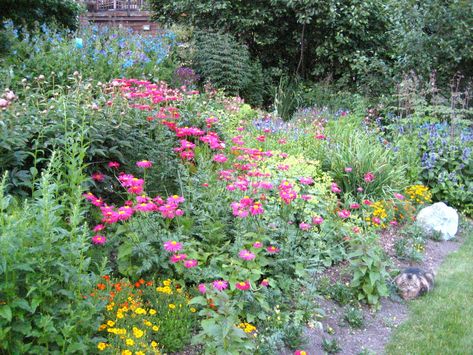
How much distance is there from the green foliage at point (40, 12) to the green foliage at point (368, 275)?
793cm

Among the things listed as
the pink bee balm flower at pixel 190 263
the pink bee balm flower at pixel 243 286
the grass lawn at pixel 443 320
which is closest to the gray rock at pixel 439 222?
the grass lawn at pixel 443 320

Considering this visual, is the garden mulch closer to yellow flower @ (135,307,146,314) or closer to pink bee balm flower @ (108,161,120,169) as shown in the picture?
yellow flower @ (135,307,146,314)

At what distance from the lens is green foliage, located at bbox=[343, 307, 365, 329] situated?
392cm

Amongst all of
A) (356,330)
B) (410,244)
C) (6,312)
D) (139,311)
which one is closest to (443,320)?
(356,330)

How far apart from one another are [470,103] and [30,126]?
26.9 feet

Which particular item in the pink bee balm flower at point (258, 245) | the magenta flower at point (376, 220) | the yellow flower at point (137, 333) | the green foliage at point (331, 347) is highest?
the pink bee balm flower at point (258, 245)

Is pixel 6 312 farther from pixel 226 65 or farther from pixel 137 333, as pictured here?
pixel 226 65

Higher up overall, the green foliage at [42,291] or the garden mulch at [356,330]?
the green foliage at [42,291]

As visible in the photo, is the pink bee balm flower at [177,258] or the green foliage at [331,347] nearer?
the pink bee balm flower at [177,258]

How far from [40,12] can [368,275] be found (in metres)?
9.05

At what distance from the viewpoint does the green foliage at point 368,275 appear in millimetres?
4188

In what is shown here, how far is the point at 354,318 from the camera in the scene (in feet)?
12.9

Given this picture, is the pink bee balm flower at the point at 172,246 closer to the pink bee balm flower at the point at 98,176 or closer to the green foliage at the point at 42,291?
the green foliage at the point at 42,291

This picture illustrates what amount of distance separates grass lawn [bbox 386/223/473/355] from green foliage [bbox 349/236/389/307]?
303 mm
